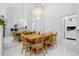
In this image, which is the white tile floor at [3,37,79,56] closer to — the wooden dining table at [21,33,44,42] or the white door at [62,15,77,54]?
the white door at [62,15,77,54]

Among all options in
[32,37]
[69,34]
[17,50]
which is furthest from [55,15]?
[17,50]

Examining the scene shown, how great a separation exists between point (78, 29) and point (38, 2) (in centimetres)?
75

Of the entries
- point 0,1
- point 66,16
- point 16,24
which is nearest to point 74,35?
point 66,16

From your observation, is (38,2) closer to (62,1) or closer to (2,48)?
(62,1)

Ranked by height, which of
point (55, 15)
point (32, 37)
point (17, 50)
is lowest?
point (17, 50)

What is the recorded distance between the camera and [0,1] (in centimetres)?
182

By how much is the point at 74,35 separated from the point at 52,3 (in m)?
0.61

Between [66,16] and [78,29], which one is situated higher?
[66,16]

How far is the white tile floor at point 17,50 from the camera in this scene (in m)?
1.80

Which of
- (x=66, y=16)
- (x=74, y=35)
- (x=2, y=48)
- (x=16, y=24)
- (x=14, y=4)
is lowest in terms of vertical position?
(x=2, y=48)

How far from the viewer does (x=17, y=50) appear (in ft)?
5.92

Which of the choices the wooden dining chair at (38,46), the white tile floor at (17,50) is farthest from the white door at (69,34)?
the wooden dining chair at (38,46)

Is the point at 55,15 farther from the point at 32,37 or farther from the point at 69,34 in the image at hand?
the point at 32,37

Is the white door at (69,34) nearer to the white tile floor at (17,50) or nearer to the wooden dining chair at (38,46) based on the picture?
the white tile floor at (17,50)
